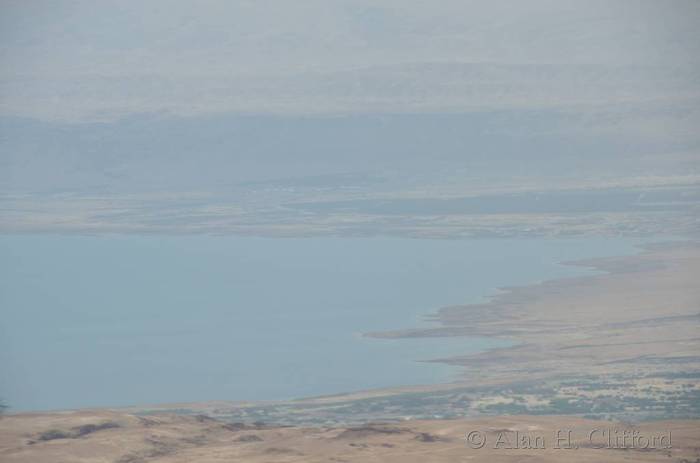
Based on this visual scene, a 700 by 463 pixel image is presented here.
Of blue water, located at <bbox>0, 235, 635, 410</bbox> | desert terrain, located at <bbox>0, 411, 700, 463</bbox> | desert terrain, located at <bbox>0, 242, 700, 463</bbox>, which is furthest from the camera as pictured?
blue water, located at <bbox>0, 235, 635, 410</bbox>

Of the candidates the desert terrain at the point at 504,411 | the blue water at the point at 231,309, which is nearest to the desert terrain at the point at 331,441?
the desert terrain at the point at 504,411

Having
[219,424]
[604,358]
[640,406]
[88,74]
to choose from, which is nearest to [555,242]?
[604,358]

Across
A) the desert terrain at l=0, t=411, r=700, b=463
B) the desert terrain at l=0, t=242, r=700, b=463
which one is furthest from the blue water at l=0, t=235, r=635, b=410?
the desert terrain at l=0, t=411, r=700, b=463

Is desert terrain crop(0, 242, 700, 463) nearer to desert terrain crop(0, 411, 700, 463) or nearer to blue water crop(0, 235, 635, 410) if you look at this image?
desert terrain crop(0, 411, 700, 463)

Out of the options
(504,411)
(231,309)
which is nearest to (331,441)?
(504,411)

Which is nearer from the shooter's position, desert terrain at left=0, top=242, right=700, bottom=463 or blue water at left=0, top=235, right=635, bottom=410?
desert terrain at left=0, top=242, right=700, bottom=463

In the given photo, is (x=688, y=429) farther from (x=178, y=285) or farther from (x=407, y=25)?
(x=407, y=25)

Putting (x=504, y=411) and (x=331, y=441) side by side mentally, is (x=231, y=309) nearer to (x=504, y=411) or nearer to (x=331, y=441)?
(x=504, y=411)

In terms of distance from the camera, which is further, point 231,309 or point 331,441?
point 231,309
